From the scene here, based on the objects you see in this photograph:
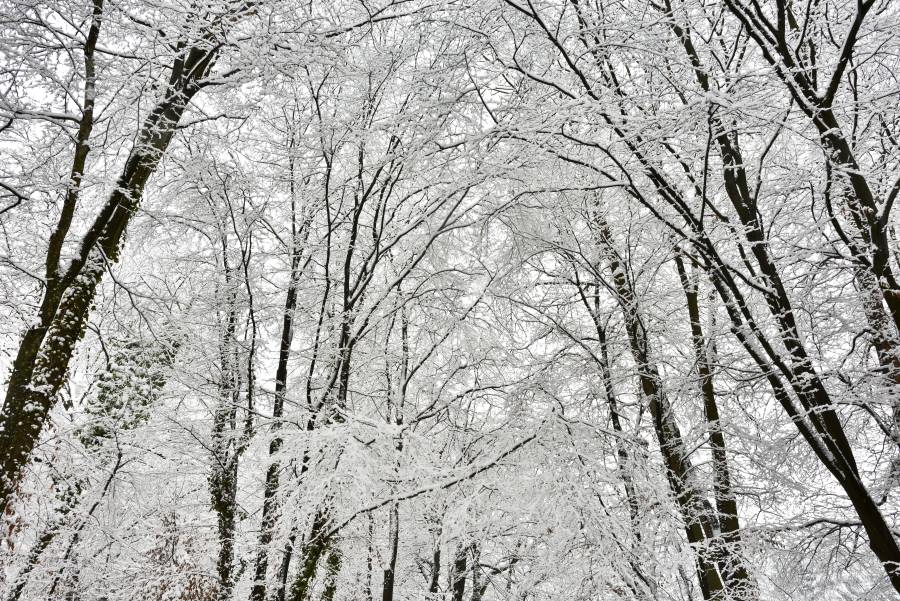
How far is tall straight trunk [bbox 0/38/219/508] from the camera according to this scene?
3844mm

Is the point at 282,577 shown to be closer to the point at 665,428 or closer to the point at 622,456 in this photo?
the point at 622,456

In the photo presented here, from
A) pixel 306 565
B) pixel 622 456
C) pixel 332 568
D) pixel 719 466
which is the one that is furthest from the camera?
pixel 332 568

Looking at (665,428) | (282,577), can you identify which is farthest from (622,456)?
(282,577)

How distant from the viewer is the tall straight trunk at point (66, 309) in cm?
384

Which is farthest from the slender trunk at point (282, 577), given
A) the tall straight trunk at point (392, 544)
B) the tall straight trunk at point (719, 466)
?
the tall straight trunk at point (719, 466)

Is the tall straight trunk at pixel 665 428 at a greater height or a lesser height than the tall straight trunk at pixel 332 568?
greater

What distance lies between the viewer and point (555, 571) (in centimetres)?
350

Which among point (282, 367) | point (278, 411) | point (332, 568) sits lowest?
point (332, 568)

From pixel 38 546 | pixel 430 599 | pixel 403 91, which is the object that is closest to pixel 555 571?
pixel 403 91

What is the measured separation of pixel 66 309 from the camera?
4492mm

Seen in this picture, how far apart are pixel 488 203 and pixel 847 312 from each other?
3.37m

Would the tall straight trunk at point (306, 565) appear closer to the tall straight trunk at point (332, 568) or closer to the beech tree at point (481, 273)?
the beech tree at point (481, 273)

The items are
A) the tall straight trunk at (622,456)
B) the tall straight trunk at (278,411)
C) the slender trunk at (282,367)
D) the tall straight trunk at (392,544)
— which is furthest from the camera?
the slender trunk at (282,367)

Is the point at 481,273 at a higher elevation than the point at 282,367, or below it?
higher
